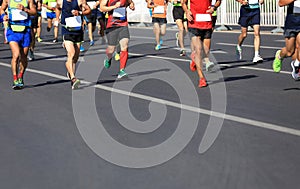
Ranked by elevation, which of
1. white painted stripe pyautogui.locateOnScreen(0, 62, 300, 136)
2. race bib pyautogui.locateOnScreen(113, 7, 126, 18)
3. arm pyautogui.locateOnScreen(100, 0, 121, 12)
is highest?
arm pyautogui.locateOnScreen(100, 0, 121, 12)

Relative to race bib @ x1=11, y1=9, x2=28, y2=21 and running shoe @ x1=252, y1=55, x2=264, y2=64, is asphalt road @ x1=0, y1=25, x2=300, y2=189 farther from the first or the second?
race bib @ x1=11, y1=9, x2=28, y2=21

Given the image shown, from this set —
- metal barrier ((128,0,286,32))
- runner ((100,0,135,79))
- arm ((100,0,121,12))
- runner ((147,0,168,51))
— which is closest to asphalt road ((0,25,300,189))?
runner ((100,0,135,79))

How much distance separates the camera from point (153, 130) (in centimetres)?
754

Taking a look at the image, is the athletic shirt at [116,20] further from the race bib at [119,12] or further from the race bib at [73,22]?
the race bib at [73,22]

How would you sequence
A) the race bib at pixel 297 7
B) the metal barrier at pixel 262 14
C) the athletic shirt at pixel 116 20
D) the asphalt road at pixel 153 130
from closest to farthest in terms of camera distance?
1. the asphalt road at pixel 153 130
2. the race bib at pixel 297 7
3. the athletic shirt at pixel 116 20
4. the metal barrier at pixel 262 14

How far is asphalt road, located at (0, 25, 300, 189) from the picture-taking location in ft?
18.3

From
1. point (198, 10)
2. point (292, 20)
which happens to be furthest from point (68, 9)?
point (292, 20)

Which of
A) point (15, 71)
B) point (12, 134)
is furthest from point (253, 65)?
point (12, 134)

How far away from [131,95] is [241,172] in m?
4.67

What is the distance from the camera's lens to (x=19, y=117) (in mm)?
8594

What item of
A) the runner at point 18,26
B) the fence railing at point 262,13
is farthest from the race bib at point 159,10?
the runner at point 18,26

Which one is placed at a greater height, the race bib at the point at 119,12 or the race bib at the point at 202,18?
the race bib at the point at 119,12

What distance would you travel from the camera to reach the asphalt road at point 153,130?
5.58 m

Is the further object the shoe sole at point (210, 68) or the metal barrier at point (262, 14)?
the metal barrier at point (262, 14)
